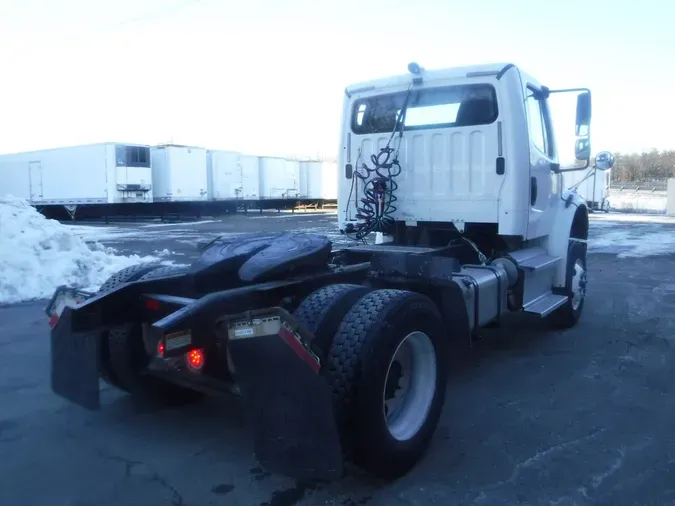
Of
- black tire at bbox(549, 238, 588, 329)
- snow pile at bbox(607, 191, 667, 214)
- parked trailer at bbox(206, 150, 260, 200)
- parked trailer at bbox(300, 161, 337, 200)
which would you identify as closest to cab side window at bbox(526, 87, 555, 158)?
black tire at bbox(549, 238, 588, 329)

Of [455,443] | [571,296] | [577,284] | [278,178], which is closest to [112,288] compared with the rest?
Answer: [455,443]

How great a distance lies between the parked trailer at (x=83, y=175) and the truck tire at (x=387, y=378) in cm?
2799

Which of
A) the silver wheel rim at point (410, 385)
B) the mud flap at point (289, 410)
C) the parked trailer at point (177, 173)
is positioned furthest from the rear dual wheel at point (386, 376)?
the parked trailer at point (177, 173)

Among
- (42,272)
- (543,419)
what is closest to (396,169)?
(543,419)

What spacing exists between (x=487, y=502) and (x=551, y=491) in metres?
0.40

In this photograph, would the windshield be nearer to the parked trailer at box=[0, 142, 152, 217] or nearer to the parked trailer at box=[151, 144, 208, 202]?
the parked trailer at box=[0, 142, 152, 217]

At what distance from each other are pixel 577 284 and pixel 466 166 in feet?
7.41

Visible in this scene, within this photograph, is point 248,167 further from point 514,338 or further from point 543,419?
point 543,419

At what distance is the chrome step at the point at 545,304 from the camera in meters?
5.81

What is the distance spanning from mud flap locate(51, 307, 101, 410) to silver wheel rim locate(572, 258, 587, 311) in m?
5.40

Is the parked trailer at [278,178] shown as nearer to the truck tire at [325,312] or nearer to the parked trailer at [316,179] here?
the parked trailer at [316,179]

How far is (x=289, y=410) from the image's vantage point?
118 inches

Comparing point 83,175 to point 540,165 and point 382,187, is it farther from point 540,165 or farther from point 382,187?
point 540,165

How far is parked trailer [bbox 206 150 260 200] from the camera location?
35.6 m
